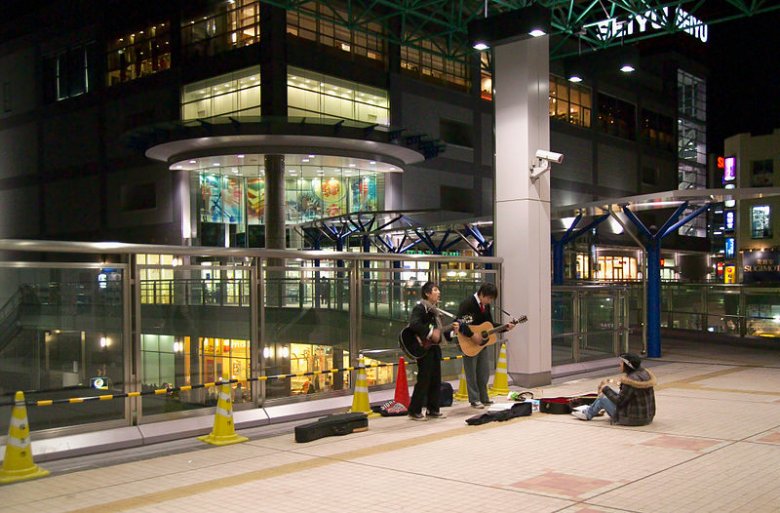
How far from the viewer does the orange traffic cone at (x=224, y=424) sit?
9.73 m

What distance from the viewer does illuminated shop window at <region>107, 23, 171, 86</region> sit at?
147 feet

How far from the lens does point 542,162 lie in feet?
47.6

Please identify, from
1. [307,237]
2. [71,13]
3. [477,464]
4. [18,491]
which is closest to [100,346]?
[18,491]

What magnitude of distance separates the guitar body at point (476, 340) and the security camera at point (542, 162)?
155 inches

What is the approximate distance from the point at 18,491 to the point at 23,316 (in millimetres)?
3154

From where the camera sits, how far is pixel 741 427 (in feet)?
33.5

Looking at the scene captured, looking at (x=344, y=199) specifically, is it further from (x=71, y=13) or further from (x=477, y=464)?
(x=477, y=464)

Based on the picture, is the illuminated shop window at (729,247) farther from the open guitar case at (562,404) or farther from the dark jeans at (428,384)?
the dark jeans at (428,384)

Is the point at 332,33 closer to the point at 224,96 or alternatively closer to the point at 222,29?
the point at 222,29

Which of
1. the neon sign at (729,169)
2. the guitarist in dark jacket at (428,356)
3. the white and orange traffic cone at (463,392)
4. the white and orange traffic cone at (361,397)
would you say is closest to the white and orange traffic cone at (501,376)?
the white and orange traffic cone at (463,392)

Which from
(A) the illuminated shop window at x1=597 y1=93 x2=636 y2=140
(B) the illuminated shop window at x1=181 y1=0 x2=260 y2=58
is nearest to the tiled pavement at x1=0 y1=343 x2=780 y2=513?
(B) the illuminated shop window at x1=181 y1=0 x2=260 y2=58

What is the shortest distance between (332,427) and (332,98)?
3384cm

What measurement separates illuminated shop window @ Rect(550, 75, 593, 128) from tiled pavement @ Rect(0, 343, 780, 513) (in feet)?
158

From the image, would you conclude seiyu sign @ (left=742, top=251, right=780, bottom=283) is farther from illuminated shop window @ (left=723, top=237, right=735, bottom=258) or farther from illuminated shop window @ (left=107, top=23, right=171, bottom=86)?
illuminated shop window @ (left=107, top=23, right=171, bottom=86)
